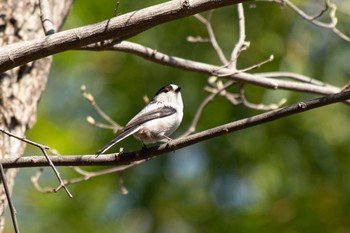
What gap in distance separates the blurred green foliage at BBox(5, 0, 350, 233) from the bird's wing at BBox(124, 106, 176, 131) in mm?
1819

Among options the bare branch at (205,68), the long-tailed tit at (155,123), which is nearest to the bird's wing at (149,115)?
the long-tailed tit at (155,123)

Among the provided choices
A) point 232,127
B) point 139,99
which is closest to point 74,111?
point 139,99

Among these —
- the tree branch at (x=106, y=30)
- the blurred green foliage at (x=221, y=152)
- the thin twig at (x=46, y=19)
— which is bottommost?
the blurred green foliage at (x=221, y=152)

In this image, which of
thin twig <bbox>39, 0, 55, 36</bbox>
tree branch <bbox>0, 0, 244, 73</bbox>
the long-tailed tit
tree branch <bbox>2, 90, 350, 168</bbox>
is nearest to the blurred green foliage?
the long-tailed tit

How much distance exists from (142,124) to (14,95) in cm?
81

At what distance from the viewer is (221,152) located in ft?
22.7

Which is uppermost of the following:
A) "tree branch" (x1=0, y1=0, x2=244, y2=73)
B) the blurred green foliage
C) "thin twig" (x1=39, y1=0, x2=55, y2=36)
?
"thin twig" (x1=39, y1=0, x2=55, y2=36)

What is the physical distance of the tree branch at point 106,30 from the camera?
2961mm

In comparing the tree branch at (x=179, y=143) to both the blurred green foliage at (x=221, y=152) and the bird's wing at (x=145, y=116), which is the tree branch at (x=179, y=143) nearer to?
the bird's wing at (x=145, y=116)

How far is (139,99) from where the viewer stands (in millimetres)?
6883

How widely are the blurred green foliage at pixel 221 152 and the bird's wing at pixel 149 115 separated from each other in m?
1.82

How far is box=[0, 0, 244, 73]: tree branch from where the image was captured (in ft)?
9.71

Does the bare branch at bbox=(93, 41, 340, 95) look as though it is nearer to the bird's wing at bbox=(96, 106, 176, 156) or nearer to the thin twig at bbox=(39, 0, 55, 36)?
the bird's wing at bbox=(96, 106, 176, 156)

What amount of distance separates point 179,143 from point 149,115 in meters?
1.30
